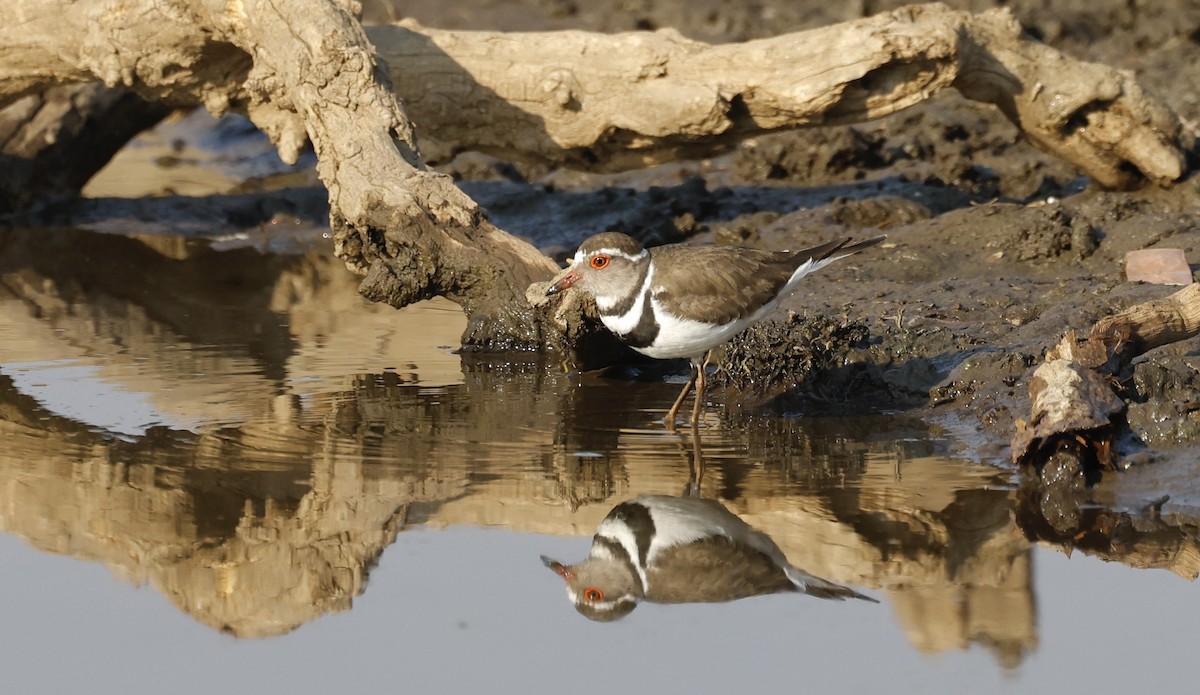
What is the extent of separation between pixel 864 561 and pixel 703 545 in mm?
629

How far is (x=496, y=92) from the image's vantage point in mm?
10000

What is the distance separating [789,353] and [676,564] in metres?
2.43

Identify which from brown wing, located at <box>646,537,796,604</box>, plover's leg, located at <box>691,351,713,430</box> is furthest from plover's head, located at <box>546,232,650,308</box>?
brown wing, located at <box>646,537,796,604</box>

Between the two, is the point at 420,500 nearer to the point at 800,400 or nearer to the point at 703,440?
the point at 703,440

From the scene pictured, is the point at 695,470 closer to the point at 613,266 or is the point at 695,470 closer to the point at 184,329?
the point at 613,266

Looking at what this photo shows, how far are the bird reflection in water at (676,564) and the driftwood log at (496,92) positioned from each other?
2.43 m

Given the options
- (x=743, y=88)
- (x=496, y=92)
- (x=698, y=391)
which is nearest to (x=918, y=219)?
(x=743, y=88)

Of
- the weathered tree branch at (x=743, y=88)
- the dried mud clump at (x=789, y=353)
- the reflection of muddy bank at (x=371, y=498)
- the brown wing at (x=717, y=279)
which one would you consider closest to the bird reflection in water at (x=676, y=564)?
the reflection of muddy bank at (x=371, y=498)

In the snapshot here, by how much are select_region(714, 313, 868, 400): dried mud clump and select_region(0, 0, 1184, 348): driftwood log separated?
103 cm

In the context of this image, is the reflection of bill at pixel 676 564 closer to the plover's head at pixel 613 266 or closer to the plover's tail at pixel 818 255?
the plover's head at pixel 613 266

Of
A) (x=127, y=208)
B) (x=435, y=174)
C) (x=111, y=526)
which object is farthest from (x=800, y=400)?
(x=127, y=208)

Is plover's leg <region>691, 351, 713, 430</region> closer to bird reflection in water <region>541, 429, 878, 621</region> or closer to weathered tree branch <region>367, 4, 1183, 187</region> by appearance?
bird reflection in water <region>541, 429, 878, 621</region>

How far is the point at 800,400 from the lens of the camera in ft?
25.6

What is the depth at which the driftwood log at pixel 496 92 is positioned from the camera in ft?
28.1
